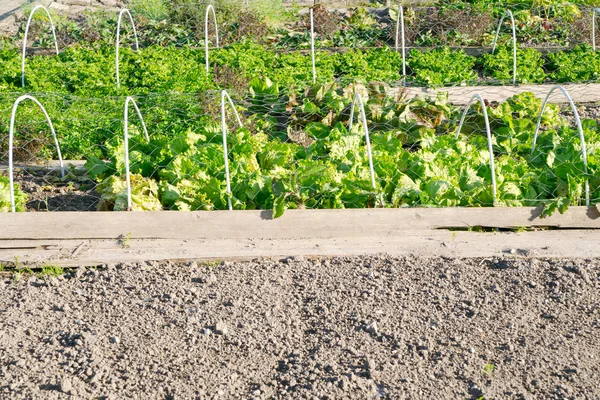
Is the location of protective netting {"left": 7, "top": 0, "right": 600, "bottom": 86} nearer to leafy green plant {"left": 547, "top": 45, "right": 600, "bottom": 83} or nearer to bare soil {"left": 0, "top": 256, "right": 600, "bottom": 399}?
leafy green plant {"left": 547, "top": 45, "right": 600, "bottom": 83}

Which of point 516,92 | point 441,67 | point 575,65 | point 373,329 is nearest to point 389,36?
point 441,67

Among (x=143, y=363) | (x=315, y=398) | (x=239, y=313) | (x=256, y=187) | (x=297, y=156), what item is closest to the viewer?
(x=315, y=398)

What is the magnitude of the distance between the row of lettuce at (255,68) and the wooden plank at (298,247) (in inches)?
115

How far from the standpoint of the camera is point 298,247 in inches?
199

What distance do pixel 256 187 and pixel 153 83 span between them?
11.0 ft

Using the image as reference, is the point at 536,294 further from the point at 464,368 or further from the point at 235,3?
the point at 235,3

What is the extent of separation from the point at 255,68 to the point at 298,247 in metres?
4.07

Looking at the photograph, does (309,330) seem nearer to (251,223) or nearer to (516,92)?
(251,223)

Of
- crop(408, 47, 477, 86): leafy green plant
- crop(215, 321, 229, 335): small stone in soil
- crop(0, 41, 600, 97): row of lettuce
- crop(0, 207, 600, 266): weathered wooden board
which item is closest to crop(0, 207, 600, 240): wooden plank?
crop(0, 207, 600, 266): weathered wooden board

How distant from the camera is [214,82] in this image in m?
8.10

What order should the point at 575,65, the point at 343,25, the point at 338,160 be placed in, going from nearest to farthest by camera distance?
the point at 338,160 < the point at 575,65 < the point at 343,25

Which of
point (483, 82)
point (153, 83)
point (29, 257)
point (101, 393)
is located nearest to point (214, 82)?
point (153, 83)

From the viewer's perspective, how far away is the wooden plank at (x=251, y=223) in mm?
5023

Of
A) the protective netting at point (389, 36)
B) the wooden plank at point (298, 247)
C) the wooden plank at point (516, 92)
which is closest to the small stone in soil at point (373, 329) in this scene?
the wooden plank at point (298, 247)
